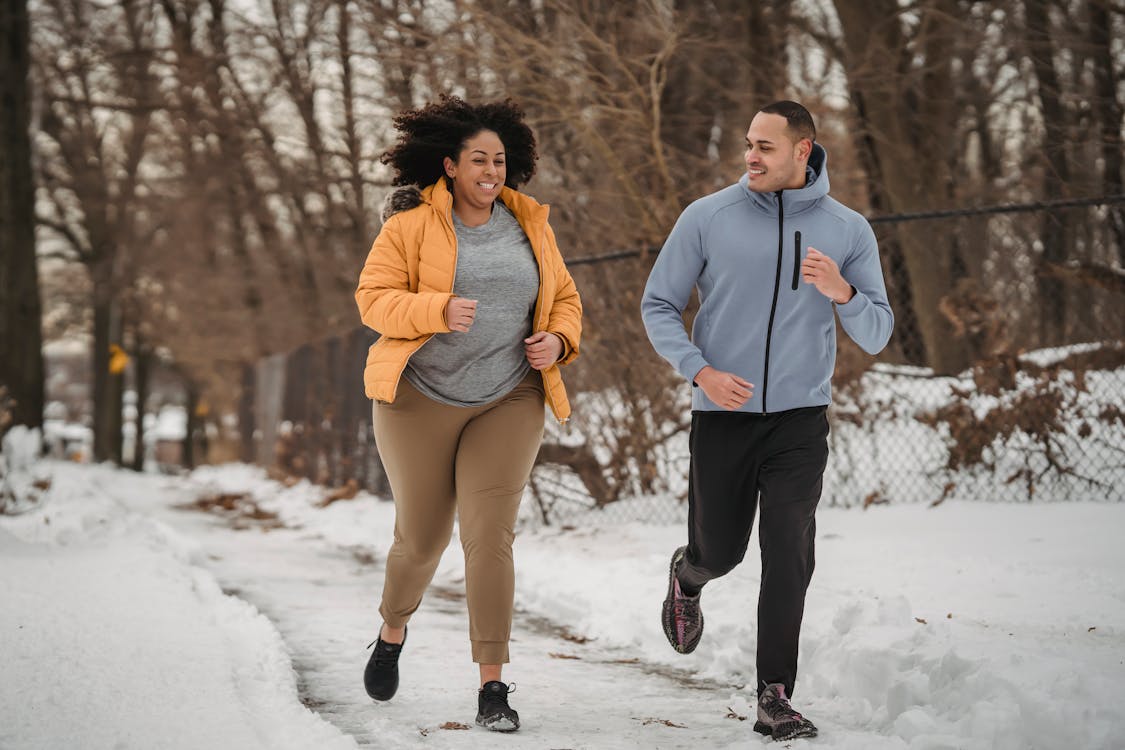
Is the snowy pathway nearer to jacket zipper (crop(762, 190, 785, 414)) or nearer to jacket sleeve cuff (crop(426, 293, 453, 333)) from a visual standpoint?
jacket zipper (crop(762, 190, 785, 414))

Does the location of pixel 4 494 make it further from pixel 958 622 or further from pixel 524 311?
pixel 958 622

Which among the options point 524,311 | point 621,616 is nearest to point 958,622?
point 621,616

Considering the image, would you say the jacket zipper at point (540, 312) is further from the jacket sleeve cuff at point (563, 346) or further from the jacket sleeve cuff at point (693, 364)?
the jacket sleeve cuff at point (693, 364)

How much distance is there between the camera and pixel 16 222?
14.5 metres

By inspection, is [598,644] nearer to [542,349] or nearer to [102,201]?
[542,349]

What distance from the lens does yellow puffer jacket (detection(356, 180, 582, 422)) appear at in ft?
13.0

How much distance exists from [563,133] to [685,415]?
257 centimetres

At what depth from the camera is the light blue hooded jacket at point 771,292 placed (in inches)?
158

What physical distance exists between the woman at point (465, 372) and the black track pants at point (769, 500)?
559mm

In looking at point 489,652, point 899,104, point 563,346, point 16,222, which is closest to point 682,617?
point 489,652

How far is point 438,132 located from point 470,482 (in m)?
1.27

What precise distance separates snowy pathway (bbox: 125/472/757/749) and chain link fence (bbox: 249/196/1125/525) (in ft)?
7.28

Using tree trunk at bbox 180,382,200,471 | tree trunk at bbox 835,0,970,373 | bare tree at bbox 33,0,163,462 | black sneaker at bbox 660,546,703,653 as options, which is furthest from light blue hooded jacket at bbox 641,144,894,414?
tree trunk at bbox 180,382,200,471

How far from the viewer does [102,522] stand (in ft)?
29.6
